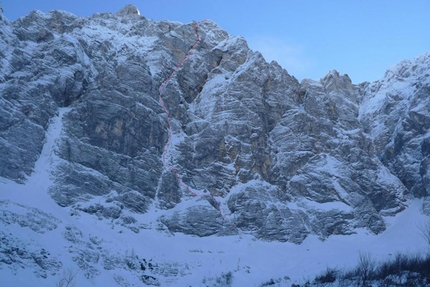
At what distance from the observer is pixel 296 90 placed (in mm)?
88375

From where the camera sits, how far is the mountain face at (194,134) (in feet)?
201

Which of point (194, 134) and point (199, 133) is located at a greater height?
point (199, 133)

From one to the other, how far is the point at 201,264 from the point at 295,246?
13477 millimetres

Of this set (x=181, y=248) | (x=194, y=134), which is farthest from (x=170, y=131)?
(x=181, y=248)

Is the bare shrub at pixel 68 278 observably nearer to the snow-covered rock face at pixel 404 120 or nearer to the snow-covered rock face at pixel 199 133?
the snow-covered rock face at pixel 199 133

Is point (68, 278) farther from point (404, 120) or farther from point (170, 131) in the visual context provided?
point (404, 120)

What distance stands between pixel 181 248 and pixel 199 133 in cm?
2153

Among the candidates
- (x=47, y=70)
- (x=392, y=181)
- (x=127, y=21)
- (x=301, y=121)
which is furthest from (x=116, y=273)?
(x=127, y=21)

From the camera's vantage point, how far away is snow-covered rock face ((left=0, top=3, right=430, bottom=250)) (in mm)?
61812

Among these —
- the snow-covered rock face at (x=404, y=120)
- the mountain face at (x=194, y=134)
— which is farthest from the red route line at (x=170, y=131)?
the snow-covered rock face at (x=404, y=120)

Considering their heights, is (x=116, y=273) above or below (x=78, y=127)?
below

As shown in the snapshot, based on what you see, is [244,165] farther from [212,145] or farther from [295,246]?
[295,246]

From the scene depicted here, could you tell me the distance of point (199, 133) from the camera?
7400cm

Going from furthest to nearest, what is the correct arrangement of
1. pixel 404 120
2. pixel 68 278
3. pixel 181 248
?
pixel 404 120
pixel 181 248
pixel 68 278
